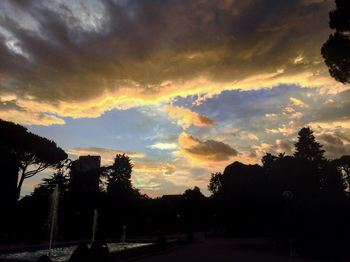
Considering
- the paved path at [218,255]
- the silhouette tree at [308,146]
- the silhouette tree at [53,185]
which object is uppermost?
the silhouette tree at [308,146]

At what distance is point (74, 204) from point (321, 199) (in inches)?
1410

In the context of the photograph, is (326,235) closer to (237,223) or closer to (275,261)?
(275,261)

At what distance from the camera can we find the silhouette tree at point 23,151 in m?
42.7

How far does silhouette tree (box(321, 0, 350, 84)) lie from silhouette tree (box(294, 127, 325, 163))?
51044 millimetres

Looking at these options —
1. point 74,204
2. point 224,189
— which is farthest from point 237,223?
point 74,204

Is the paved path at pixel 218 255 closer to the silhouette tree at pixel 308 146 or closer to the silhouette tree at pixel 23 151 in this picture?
the silhouette tree at pixel 23 151

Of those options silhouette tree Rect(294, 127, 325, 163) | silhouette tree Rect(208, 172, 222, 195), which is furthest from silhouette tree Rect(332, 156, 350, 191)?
silhouette tree Rect(208, 172, 222, 195)

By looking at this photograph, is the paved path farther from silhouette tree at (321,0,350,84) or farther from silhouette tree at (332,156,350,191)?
silhouette tree at (332,156,350,191)

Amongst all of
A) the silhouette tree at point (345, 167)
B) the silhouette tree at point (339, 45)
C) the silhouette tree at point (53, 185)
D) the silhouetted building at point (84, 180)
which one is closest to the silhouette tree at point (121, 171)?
the silhouetted building at point (84, 180)

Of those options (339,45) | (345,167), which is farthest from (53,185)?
(345,167)

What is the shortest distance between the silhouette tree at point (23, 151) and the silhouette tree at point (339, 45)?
36.1 m

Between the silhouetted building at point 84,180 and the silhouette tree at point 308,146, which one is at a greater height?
the silhouette tree at point 308,146

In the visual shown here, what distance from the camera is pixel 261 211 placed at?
6181 centimetres

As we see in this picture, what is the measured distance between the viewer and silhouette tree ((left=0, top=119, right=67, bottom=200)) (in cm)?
4270
